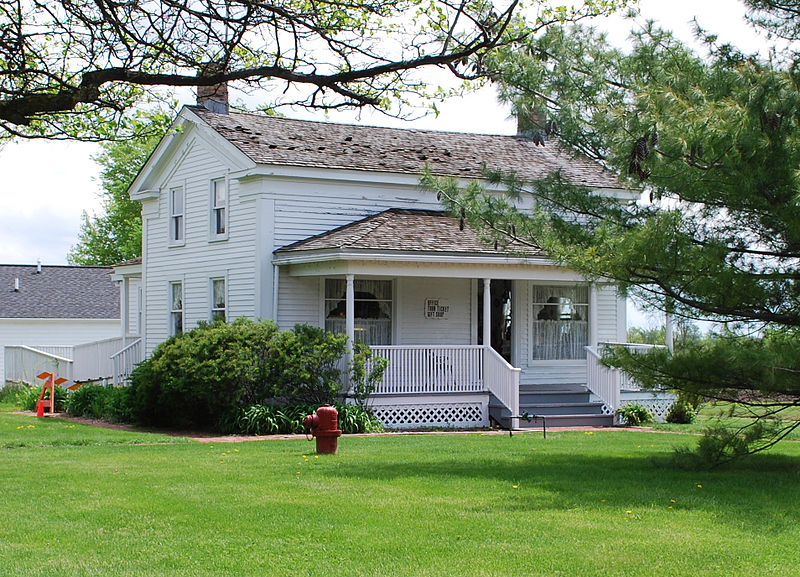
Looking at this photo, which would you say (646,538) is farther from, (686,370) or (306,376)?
(306,376)

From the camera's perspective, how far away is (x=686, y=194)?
38.4 feet

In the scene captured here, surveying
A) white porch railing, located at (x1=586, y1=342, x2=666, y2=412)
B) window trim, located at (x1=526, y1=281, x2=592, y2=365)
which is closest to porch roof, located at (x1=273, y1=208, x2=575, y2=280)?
window trim, located at (x1=526, y1=281, x2=592, y2=365)

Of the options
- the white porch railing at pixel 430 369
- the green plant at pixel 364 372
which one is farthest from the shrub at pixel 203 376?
the white porch railing at pixel 430 369

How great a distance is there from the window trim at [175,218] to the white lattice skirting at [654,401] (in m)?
10.6

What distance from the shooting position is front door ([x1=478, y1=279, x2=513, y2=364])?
77.3 feet

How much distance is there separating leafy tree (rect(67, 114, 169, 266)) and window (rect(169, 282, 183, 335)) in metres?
24.0

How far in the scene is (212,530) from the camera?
8734mm

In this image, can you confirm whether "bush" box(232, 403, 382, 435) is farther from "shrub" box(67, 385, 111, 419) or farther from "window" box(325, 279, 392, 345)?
"shrub" box(67, 385, 111, 419)

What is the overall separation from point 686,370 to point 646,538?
387cm

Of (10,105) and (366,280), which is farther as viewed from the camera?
(366,280)

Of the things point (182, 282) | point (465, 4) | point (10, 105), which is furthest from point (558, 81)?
point (182, 282)

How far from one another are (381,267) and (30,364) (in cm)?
1555

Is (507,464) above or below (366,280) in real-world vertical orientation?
below

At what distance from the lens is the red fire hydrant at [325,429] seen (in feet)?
45.7
